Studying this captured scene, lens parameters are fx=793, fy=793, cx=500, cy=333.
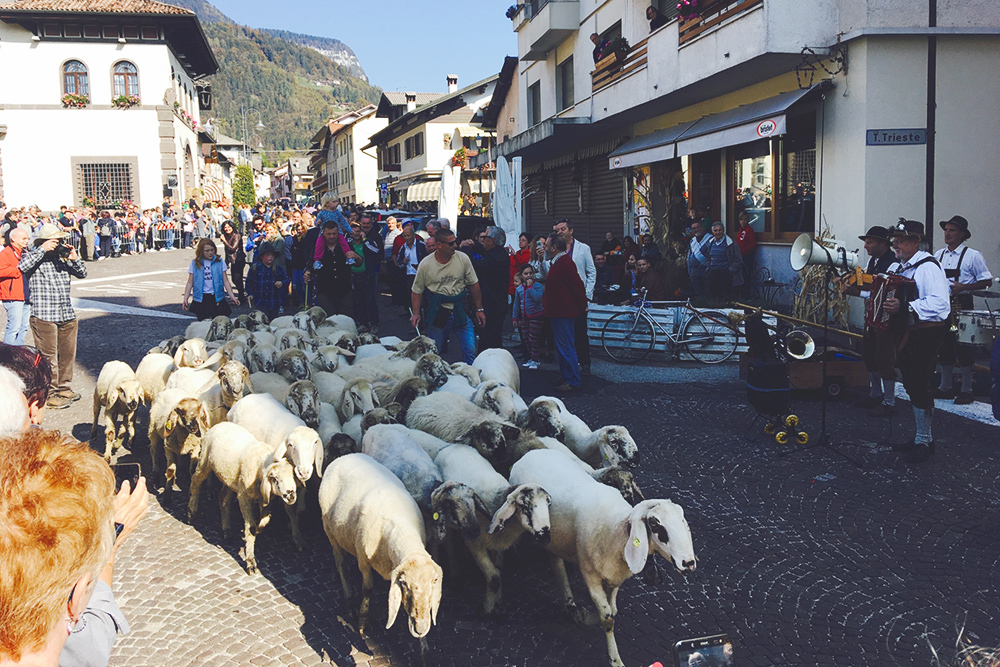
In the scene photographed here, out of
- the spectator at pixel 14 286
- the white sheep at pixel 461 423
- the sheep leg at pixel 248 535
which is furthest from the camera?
the spectator at pixel 14 286

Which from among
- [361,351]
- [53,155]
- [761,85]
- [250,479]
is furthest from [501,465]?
[53,155]

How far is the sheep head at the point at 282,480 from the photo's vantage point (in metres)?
5.15

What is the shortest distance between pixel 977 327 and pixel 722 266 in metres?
5.52

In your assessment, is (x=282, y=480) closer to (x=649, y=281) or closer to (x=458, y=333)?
(x=458, y=333)

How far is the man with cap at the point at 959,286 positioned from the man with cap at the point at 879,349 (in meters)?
0.75

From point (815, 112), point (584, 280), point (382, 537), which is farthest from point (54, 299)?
point (815, 112)

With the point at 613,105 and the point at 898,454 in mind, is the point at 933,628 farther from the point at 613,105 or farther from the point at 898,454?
the point at 613,105

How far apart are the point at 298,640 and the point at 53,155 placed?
42.5 m

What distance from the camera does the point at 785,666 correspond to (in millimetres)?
4027

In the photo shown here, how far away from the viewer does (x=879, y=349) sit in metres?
8.05

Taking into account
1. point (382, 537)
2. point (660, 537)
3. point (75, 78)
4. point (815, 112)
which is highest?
point (75, 78)

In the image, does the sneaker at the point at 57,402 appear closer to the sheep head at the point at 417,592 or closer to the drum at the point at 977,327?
the sheep head at the point at 417,592

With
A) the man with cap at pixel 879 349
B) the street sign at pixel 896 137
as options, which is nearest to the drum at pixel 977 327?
the man with cap at pixel 879 349

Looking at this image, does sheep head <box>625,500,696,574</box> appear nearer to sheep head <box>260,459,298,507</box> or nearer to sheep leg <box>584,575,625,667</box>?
sheep leg <box>584,575,625,667</box>
